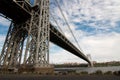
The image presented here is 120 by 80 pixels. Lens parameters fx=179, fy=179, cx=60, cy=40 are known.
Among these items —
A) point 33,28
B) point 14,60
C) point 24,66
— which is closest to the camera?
point 24,66

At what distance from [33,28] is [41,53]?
4847 mm

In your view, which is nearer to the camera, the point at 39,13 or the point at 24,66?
the point at 24,66

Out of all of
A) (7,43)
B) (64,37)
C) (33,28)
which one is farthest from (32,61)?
(64,37)

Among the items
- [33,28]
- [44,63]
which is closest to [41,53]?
[44,63]

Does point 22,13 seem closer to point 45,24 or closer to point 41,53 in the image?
point 45,24

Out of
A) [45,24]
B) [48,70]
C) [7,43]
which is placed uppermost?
[45,24]

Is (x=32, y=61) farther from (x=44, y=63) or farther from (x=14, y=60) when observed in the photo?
(x=14, y=60)

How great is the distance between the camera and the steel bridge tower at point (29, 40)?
95.3ft

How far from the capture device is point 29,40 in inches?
1192

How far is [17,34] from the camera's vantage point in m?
34.2

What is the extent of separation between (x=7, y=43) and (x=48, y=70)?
10.4 m

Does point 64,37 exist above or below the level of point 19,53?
above

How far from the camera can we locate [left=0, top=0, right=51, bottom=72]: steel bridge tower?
29.0m

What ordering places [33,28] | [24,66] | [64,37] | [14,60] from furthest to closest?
[64,37] → [14,60] → [33,28] → [24,66]
